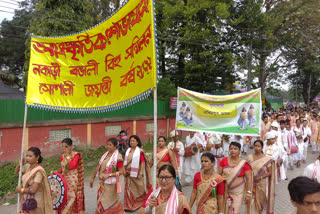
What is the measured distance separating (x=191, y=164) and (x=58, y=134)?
5.29 m

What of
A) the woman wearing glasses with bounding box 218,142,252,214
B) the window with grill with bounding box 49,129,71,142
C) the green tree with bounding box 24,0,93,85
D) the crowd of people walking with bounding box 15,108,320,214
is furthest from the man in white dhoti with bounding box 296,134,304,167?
the green tree with bounding box 24,0,93,85

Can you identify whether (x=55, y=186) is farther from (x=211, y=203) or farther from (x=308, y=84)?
(x=308, y=84)

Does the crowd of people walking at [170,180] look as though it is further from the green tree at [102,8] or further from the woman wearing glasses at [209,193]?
the green tree at [102,8]

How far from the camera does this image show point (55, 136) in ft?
30.6

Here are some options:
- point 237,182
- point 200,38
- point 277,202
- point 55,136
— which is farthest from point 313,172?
point 200,38

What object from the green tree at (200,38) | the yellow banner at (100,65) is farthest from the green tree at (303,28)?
the yellow banner at (100,65)

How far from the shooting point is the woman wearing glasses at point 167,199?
2.62 meters

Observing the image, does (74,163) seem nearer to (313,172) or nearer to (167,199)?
(167,199)

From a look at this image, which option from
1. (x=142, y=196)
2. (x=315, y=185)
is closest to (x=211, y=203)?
(x=315, y=185)

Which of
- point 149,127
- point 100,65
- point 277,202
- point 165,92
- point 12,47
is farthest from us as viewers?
point 12,47

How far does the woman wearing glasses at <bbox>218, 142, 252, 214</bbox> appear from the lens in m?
3.94

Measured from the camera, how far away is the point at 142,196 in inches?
215

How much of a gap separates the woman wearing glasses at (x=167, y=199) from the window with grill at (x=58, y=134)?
Answer: 7489mm

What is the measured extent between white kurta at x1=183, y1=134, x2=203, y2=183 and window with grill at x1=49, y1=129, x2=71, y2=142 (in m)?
5.04
